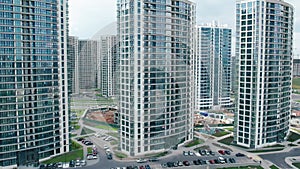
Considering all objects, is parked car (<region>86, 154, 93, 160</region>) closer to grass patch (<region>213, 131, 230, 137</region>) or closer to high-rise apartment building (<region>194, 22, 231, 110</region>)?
grass patch (<region>213, 131, 230, 137</region>)

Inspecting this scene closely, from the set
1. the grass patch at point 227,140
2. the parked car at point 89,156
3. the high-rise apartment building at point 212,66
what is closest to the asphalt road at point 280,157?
the grass patch at point 227,140

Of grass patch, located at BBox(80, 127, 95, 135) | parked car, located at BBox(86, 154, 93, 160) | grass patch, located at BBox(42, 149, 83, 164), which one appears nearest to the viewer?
grass patch, located at BBox(42, 149, 83, 164)

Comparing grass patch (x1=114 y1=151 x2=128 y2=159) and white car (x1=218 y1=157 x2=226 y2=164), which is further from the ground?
grass patch (x1=114 y1=151 x2=128 y2=159)

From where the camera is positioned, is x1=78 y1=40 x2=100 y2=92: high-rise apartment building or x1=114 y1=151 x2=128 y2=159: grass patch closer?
x1=114 y1=151 x2=128 y2=159: grass patch

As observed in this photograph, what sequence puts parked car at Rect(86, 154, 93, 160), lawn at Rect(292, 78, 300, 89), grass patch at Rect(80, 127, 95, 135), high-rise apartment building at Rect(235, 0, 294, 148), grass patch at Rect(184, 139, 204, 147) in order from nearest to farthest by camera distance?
1. parked car at Rect(86, 154, 93, 160)
2. high-rise apartment building at Rect(235, 0, 294, 148)
3. grass patch at Rect(184, 139, 204, 147)
4. grass patch at Rect(80, 127, 95, 135)
5. lawn at Rect(292, 78, 300, 89)

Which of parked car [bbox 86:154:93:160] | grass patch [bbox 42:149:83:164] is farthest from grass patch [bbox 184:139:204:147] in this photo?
grass patch [bbox 42:149:83:164]

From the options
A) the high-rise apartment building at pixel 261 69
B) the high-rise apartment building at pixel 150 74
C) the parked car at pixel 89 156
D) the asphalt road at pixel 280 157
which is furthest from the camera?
the high-rise apartment building at pixel 261 69

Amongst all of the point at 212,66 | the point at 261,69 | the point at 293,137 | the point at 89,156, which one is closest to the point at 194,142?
the point at 261,69

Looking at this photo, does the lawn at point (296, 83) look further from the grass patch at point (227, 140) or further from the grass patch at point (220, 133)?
the grass patch at point (227, 140)
